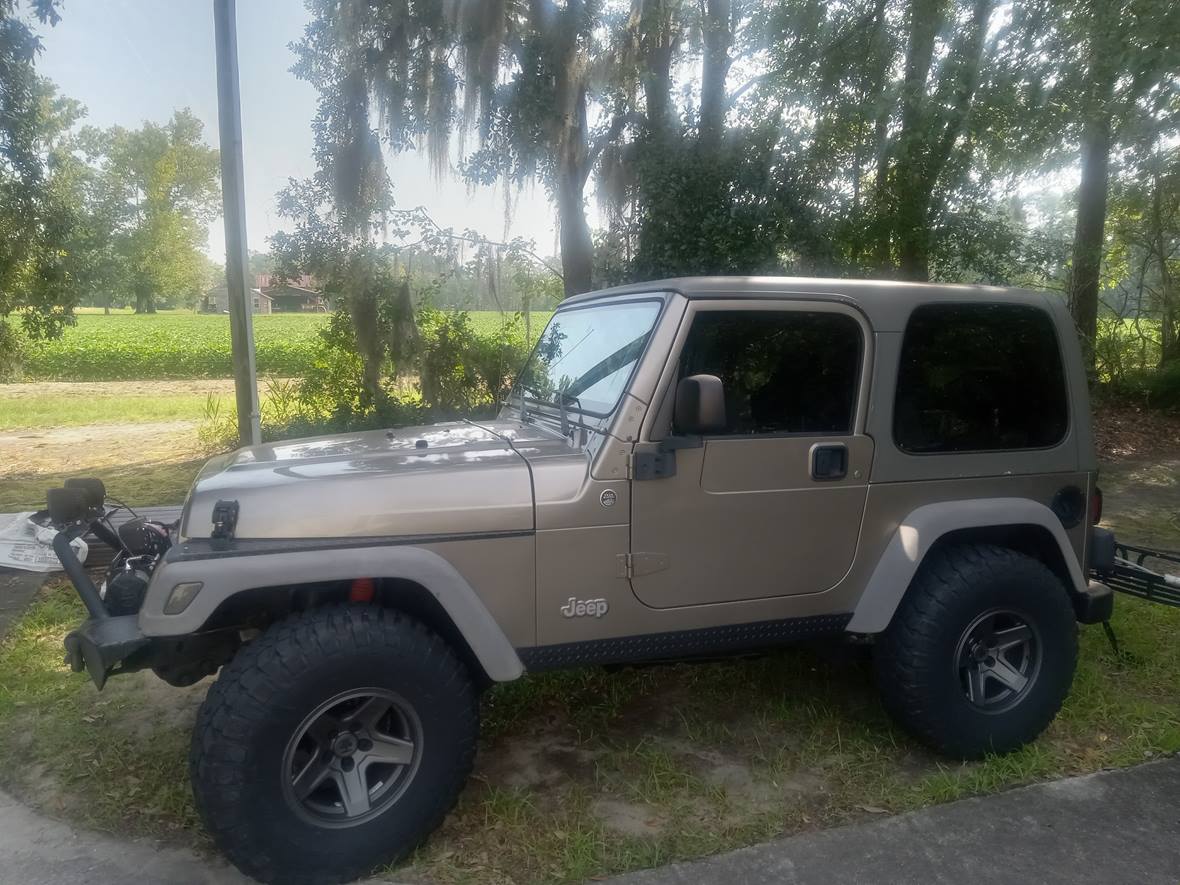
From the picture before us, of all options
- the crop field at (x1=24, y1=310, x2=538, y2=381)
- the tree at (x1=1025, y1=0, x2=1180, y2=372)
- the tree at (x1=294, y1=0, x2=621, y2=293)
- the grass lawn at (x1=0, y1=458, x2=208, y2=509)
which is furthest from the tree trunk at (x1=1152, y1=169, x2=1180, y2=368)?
the crop field at (x1=24, y1=310, x2=538, y2=381)

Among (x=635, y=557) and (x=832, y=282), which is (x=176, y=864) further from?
(x=832, y=282)

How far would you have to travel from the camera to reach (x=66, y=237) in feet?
30.1

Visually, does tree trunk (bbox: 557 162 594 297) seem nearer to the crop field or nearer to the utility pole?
the utility pole

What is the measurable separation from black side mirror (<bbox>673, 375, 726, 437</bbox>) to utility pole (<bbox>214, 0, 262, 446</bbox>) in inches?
162

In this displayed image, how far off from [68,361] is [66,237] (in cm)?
1697

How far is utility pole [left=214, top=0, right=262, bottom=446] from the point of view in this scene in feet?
19.4

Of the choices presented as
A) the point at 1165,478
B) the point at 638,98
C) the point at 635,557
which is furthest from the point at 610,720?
the point at 1165,478

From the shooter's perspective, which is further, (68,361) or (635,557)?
(68,361)

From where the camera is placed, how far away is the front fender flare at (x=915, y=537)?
3.01m

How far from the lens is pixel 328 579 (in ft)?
7.88

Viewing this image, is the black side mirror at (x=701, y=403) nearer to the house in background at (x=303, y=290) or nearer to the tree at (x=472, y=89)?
the tree at (x=472, y=89)

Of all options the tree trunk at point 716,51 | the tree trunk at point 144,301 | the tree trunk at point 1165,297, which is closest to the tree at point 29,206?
the tree trunk at point 716,51

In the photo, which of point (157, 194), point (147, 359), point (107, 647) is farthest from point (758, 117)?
point (157, 194)

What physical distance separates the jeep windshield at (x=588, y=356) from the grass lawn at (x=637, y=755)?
138 centimetres
